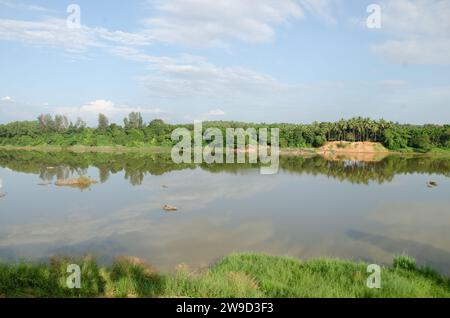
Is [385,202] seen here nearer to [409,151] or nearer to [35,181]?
[35,181]

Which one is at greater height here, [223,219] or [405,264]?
[405,264]

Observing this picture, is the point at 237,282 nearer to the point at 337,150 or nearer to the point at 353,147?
the point at 337,150

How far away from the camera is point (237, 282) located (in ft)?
25.1

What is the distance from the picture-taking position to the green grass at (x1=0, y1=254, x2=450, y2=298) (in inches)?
275

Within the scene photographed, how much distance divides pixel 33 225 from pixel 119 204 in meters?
5.48

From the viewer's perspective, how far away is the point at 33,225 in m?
16.4

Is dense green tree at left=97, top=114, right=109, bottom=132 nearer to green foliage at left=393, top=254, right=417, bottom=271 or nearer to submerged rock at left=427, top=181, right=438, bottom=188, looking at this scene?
submerged rock at left=427, top=181, right=438, bottom=188

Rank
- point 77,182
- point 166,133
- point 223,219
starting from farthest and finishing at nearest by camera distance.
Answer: point 166,133
point 77,182
point 223,219

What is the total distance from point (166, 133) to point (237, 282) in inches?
2842

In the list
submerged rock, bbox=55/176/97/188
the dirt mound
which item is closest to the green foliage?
submerged rock, bbox=55/176/97/188

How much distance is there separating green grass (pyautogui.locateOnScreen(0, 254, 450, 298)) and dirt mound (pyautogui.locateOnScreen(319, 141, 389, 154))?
59.8 metres
